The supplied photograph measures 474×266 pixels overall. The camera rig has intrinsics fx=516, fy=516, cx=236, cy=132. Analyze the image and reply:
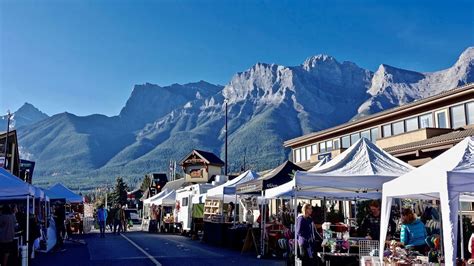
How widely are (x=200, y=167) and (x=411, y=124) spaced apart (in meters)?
27.7

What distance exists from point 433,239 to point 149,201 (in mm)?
31589

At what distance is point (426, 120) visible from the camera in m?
28.3

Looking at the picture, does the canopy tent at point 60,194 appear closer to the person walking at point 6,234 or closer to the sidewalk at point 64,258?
the sidewalk at point 64,258

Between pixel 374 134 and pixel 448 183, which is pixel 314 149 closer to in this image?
pixel 374 134

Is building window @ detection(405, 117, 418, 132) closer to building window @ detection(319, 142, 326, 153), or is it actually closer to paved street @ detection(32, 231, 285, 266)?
building window @ detection(319, 142, 326, 153)

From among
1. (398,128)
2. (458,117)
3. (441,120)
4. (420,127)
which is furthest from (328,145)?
(458,117)

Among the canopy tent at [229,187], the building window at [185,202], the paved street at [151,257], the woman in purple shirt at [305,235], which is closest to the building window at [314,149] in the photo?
the building window at [185,202]

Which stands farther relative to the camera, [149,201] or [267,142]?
[267,142]

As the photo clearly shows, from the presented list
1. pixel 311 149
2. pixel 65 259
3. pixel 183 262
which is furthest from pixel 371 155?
pixel 311 149

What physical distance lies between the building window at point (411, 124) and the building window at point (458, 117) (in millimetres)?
2847

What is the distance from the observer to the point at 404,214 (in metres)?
9.73

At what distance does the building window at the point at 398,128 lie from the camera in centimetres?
3018

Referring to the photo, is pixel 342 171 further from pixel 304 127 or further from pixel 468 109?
pixel 304 127

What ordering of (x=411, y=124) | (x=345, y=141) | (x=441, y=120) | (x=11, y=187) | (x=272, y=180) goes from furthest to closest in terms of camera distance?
1. (x=345, y=141)
2. (x=411, y=124)
3. (x=441, y=120)
4. (x=272, y=180)
5. (x=11, y=187)
